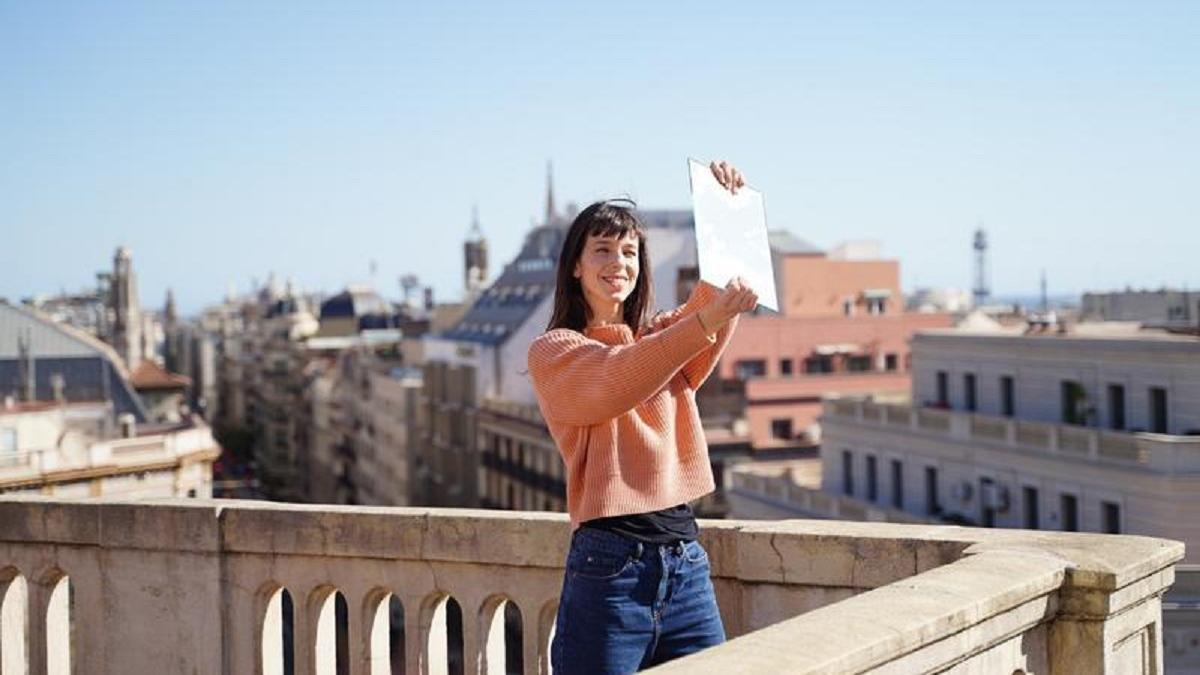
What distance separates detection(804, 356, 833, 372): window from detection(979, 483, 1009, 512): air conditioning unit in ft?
74.6

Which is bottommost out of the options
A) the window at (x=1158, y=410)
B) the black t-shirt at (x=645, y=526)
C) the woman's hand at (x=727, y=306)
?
the window at (x=1158, y=410)

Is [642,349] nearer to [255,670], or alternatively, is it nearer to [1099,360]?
[255,670]

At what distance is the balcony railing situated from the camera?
110 ft

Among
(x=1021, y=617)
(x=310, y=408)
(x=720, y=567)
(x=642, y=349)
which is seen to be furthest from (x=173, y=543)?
(x=310, y=408)

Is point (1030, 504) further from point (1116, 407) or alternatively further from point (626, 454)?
point (626, 454)

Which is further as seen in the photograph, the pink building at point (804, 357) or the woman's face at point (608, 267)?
the pink building at point (804, 357)

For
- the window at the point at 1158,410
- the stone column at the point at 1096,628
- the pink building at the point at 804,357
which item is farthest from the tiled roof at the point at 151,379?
the stone column at the point at 1096,628

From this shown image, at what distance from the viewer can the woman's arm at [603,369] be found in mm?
5176

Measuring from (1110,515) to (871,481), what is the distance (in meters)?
11.8

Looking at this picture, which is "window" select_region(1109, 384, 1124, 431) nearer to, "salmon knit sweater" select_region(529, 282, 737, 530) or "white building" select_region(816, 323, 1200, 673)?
"white building" select_region(816, 323, 1200, 673)

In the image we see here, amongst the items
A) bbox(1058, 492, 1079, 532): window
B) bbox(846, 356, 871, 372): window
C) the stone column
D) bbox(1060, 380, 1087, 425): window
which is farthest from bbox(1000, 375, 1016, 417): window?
the stone column

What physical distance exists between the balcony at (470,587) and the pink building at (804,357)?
51.9 meters

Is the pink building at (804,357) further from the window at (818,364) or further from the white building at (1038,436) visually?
the white building at (1038,436)

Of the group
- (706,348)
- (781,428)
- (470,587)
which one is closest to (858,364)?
(781,428)
